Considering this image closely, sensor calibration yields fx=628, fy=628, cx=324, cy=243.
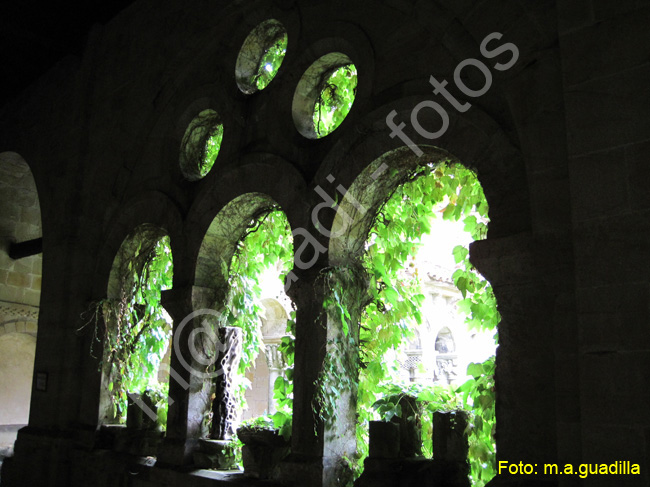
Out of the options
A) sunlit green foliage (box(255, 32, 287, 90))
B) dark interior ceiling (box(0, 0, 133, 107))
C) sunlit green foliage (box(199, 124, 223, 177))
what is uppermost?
dark interior ceiling (box(0, 0, 133, 107))

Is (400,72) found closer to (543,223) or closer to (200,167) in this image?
(543,223)

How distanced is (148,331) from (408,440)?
281cm

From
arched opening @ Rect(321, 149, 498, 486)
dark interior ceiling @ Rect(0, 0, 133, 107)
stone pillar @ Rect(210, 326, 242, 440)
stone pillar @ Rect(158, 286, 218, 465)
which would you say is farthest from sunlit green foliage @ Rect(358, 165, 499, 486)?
dark interior ceiling @ Rect(0, 0, 133, 107)

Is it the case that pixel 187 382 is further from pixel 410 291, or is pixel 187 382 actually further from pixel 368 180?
pixel 368 180

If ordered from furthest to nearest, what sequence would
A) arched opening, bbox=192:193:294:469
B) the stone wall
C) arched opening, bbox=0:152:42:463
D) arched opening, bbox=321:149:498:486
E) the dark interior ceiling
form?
arched opening, bbox=0:152:42:463 → the dark interior ceiling → arched opening, bbox=192:193:294:469 → arched opening, bbox=321:149:498:486 → the stone wall

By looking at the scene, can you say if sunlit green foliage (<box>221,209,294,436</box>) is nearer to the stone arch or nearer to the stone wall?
the stone wall

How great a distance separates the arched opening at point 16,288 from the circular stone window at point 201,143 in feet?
11.6

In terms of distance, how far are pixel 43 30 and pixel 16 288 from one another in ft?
11.0

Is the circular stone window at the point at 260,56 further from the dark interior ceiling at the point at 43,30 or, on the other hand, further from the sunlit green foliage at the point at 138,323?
the dark interior ceiling at the point at 43,30

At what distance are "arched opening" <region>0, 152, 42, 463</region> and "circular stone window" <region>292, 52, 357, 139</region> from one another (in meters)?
4.78

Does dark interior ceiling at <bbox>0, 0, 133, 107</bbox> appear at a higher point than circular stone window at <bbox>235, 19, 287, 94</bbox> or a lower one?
higher

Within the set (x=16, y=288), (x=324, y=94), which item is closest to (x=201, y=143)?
(x=324, y=94)

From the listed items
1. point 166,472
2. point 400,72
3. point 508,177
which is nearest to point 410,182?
point 400,72

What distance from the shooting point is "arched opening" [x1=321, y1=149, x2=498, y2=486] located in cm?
295
